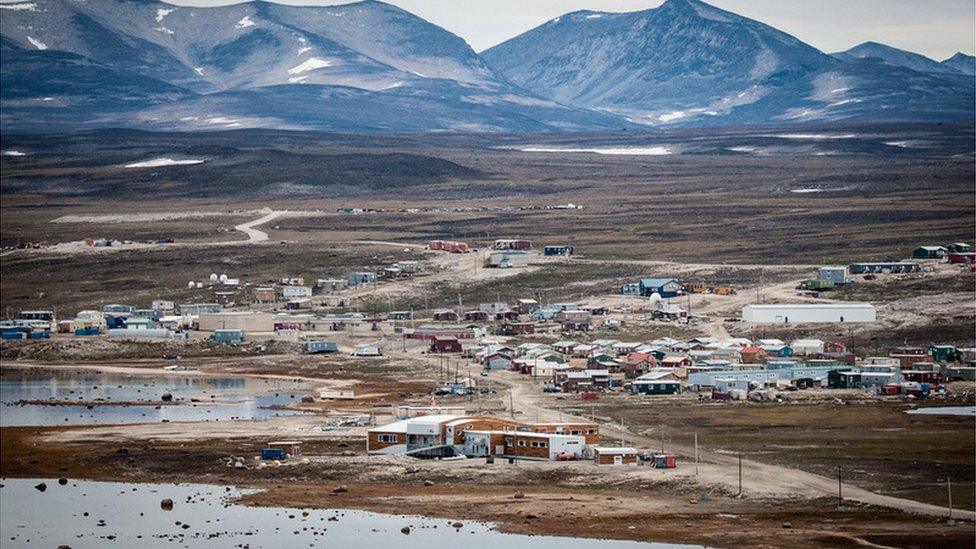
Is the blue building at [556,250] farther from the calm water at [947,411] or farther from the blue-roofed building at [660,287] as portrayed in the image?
the calm water at [947,411]

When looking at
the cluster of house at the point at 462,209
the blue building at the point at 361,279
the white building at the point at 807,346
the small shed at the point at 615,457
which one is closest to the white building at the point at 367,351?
the white building at the point at 807,346

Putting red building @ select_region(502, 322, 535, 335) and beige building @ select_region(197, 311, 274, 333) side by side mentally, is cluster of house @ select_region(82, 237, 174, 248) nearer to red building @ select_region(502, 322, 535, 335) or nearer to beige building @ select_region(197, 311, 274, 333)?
beige building @ select_region(197, 311, 274, 333)

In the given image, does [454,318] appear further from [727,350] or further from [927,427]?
[927,427]

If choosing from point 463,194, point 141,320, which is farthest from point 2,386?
point 463,194

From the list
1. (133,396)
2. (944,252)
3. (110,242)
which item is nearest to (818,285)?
(944,252)

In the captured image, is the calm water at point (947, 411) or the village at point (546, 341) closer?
the village at point (546, 341)

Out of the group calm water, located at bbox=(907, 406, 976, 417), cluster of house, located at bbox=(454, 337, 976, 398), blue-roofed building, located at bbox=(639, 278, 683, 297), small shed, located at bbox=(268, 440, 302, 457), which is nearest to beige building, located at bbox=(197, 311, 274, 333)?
cluster of house, located at bbox=(454, 337, 976, 398)
